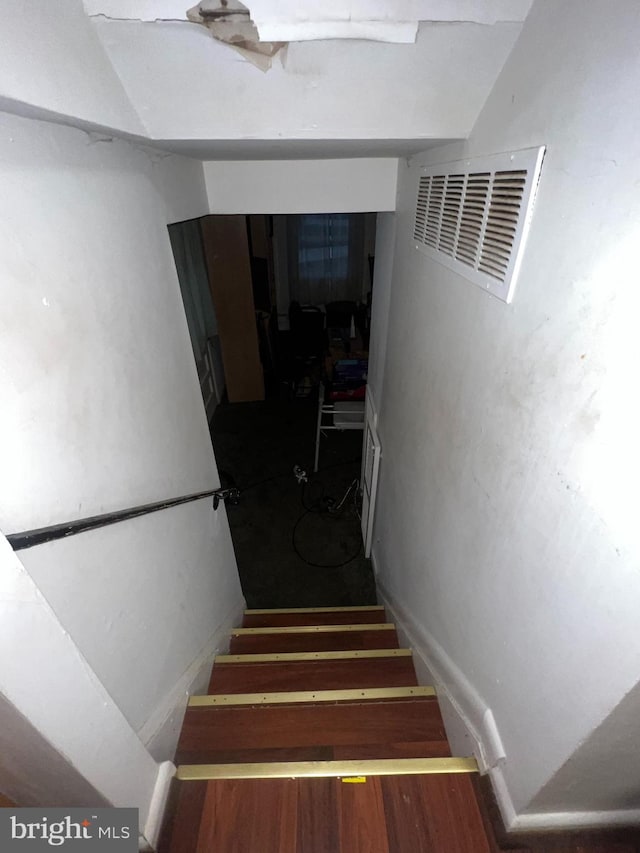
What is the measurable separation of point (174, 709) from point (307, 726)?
0.46m

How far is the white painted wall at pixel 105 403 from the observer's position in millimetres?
745

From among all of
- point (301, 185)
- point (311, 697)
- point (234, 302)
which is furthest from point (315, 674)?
point (234, 302)

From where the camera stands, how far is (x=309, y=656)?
191 cm

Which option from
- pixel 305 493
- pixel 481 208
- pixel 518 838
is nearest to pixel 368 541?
pixel 305 493

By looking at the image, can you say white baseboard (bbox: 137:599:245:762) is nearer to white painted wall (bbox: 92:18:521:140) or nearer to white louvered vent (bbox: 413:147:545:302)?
white louvered vent (bbox: 413:147:545:302)

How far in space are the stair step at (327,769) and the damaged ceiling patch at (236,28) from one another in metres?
1.90

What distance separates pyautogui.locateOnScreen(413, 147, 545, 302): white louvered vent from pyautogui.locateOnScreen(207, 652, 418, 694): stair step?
162 centimetres

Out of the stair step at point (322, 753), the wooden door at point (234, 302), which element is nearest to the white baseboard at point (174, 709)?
the stair step at point (322, 753)

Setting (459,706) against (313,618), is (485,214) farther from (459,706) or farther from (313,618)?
(313,618)

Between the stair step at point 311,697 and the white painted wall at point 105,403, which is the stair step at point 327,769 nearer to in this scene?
the white painted wall at point 105,403

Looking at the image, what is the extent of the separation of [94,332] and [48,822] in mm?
1116

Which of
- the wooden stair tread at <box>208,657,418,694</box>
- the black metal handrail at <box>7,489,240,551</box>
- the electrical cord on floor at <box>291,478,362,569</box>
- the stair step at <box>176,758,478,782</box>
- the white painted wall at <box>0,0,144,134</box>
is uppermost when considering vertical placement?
the white painted wall at <box>0,0,144,134</box>

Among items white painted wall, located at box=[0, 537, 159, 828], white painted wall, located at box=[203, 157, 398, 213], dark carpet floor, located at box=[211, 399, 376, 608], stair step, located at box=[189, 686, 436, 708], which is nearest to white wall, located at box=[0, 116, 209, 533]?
white painted wall, located at box=[0, 537, 159, 828]

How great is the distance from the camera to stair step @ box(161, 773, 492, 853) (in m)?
1.11
